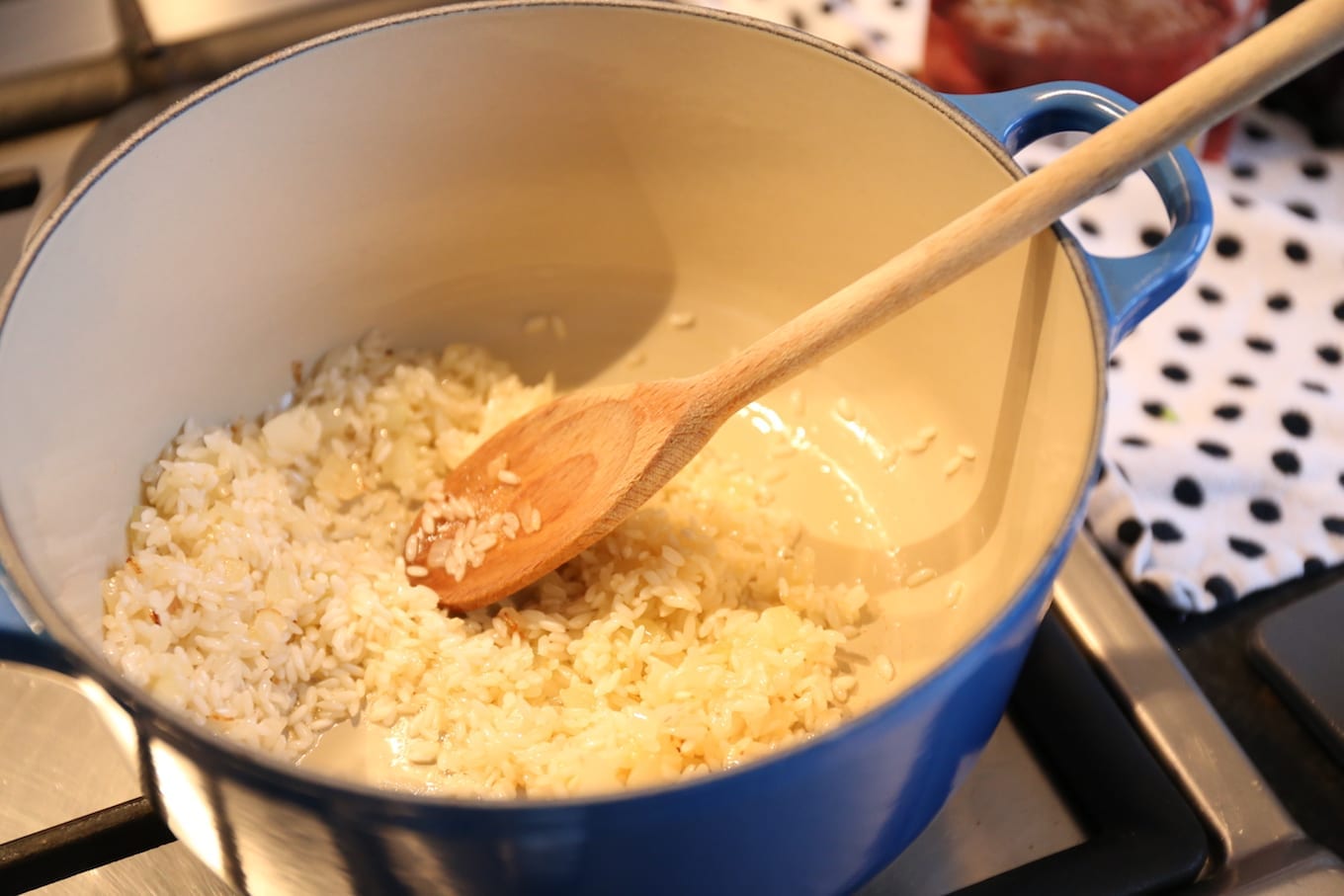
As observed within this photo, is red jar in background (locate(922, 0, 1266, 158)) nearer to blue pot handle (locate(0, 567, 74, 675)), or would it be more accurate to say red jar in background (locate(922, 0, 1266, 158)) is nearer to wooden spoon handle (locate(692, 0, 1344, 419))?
wooden spoon handle (locate(692, 0, 1344, 419))

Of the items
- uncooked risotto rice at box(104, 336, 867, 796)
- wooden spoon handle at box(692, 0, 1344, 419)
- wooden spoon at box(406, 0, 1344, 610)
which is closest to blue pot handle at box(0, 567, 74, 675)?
uncooked risotto rice at box(104, 336, 867, 796)

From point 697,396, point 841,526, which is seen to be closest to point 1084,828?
point 841,526

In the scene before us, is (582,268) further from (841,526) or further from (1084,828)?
(1084,828)

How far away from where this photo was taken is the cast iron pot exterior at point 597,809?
0.58m

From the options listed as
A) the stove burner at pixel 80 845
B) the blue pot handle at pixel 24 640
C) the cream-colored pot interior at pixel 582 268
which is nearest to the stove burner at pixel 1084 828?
the stove burner at pixel 80 845

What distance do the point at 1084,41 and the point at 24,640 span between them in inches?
53.5

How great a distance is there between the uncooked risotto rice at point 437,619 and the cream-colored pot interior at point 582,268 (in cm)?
6

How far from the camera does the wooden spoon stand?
32.7 inches

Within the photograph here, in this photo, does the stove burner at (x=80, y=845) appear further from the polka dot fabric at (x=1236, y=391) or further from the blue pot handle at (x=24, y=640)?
the polka dot fabric at (x=1236, y=391)

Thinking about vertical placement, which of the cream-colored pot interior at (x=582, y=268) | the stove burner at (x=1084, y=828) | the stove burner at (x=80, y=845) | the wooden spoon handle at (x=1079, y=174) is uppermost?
the cream-colored pot interior at (x=582, y=268)

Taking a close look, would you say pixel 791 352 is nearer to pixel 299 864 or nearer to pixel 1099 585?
pixel 1099 585

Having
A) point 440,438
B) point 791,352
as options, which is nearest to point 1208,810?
point 791,352

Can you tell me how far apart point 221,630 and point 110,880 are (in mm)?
215

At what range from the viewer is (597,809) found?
57 cm
